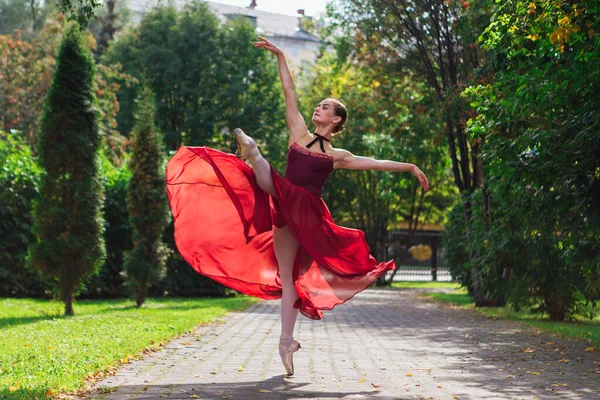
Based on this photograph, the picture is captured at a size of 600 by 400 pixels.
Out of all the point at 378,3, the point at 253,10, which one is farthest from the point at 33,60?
the point at 253,10

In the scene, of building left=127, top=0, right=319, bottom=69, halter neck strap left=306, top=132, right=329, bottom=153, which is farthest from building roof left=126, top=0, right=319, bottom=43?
halter neck strap left=306, top=132, right=329, bottom=153

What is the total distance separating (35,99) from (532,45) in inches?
1008

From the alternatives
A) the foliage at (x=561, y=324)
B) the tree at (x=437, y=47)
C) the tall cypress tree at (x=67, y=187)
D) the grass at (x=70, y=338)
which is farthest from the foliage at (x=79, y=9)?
the tree at (x=437, y=47)

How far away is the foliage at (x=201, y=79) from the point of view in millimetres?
41562

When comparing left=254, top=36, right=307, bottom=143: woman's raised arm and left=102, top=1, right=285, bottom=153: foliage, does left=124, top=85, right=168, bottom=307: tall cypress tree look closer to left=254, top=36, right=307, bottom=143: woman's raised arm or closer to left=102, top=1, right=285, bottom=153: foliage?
left=254, top=36, right=307, bottom=143: woman's raised arm

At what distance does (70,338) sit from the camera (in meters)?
10.4

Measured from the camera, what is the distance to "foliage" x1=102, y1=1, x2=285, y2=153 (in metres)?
Result: 41.6

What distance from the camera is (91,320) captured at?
13.6 meters

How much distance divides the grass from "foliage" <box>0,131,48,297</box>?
3.34 ft

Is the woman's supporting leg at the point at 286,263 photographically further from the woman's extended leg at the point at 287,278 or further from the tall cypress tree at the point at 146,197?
the tall cypress tree at the point at 146,197

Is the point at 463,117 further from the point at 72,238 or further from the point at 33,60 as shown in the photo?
the point at 33,60

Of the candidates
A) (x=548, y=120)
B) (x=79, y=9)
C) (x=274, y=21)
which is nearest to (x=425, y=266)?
(x=548, y=120)

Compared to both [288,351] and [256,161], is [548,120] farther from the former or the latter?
[288,351]

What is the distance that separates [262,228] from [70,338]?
3.86 m
